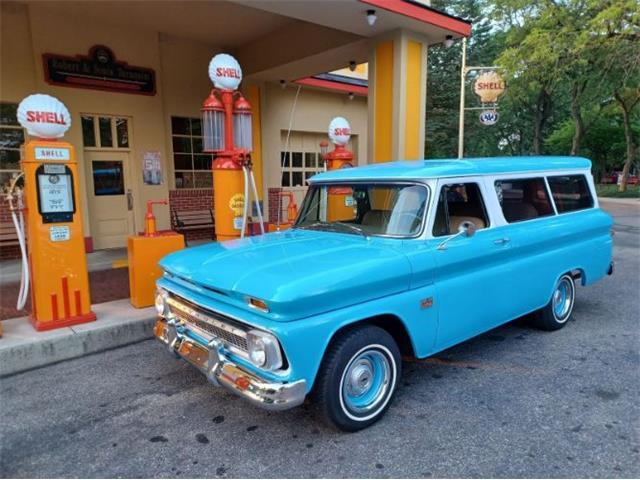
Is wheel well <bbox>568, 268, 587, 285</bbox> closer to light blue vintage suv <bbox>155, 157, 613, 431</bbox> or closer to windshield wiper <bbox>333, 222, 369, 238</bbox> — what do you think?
light blue vintage suv <bbox>155, 157, 613, 431</bbox>

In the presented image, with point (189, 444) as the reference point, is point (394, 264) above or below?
above

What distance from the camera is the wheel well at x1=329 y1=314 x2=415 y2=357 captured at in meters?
2.92

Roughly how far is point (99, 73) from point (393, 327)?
8121 mm

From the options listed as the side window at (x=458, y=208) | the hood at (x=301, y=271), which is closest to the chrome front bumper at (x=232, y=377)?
the hood at (x=301, y=271)

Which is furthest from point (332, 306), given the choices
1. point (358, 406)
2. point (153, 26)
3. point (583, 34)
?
point (583, 34)

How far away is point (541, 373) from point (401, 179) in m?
2.07

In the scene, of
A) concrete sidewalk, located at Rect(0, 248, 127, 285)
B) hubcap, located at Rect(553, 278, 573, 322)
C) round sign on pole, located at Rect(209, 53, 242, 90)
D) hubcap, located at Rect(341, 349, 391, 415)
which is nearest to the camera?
hubcap, located at Rect(341, 349, 391, 415)

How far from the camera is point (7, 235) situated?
25.9 feet

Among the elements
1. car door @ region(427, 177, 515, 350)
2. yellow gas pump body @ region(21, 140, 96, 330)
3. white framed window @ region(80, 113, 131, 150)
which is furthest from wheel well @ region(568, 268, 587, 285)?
white framed window @ region(80, 113, 131, 150)

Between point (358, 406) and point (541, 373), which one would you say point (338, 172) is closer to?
point (358, 406)

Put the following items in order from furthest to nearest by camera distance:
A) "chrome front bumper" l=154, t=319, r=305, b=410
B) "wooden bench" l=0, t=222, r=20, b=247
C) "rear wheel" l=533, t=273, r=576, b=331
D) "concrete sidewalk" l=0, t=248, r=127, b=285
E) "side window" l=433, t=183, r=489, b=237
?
"wooden bench" l=0, t=222, r=20, b=247, "concrete sidewalk" l=0, t=248, r=127, b=285, "rear wheel" l=533, t=273, r=576, b=331, "side window" l=433, t=183, r=489, b=237, "chrome front bumper" l=154, t=319, r=305, b=410

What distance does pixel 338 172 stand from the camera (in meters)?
4.23

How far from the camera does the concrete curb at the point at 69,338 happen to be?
3.94 m

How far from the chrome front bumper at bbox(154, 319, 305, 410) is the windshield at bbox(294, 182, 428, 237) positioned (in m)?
1.47
